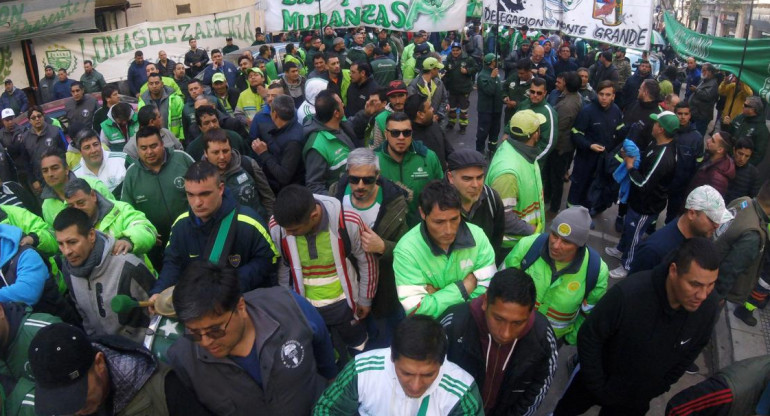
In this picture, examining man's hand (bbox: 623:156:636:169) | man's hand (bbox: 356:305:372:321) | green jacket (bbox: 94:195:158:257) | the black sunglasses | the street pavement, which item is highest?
the black sunglasses

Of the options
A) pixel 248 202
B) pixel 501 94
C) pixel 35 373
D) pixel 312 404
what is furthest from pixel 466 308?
pixel 501 94

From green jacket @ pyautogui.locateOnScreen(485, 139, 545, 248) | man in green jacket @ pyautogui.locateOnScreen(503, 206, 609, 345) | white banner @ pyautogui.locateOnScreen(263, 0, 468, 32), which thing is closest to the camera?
man in green jacket @ pyautogui.locateOnScreen(503, 206, 609, 345)

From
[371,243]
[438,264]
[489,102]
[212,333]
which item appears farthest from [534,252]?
[489,102]

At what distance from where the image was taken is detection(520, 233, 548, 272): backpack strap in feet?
10.6

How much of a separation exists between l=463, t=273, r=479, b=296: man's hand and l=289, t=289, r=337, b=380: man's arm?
782 mm

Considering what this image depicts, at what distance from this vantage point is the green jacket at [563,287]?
3.19 meters

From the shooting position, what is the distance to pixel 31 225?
4.00 m

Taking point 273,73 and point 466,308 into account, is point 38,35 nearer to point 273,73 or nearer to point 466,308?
point 273,73

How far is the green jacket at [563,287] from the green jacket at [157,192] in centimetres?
277

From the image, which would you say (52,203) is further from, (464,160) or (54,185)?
(464,160)

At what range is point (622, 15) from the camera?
8.25 metres

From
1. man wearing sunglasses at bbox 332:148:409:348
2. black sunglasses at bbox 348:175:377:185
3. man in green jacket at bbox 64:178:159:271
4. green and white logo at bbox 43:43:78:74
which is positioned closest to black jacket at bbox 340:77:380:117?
man wearing sunglasses at bbox 332:148:409:348

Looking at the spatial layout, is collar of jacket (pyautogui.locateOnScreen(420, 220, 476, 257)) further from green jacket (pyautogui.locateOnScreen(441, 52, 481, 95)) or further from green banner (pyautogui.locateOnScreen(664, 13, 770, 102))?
green jacket (pyautogui.locateOnScreen(441, 52, 481, 95))

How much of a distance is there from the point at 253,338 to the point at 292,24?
12475mm
